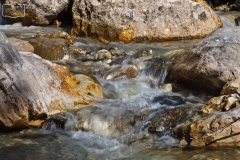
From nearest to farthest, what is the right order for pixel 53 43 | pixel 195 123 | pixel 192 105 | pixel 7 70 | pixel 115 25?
pixel 195 123
pixel 7 70
pixel 192 105
pixel 53 43
pixel 115 25

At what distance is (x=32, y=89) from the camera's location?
5043mm

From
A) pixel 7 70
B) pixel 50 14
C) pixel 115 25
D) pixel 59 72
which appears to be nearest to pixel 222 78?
pixel 59 72

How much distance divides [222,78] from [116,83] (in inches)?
64.5

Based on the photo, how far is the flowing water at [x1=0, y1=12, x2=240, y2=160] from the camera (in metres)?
4.02

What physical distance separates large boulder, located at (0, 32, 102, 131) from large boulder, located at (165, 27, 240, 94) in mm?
1350

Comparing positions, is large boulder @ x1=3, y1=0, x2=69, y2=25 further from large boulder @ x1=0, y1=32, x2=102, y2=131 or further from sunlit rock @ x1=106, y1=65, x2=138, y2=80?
large boulder @ x1=0, y1=32, x2=102, y2=131

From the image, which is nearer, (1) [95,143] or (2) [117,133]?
(1) [95,143]

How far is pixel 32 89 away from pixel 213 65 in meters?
2.51

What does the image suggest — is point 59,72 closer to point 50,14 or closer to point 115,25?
point 115,25

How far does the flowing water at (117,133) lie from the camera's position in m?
4.02

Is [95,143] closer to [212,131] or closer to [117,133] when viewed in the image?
[117,133]

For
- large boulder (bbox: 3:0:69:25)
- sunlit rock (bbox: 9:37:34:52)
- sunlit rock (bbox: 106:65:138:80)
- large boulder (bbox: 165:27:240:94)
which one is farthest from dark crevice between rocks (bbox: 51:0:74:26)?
large boulder (bbox: 165:27:240:94)

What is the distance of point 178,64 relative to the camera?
6340 mm

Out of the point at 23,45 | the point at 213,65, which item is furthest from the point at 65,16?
the point at 213,65
